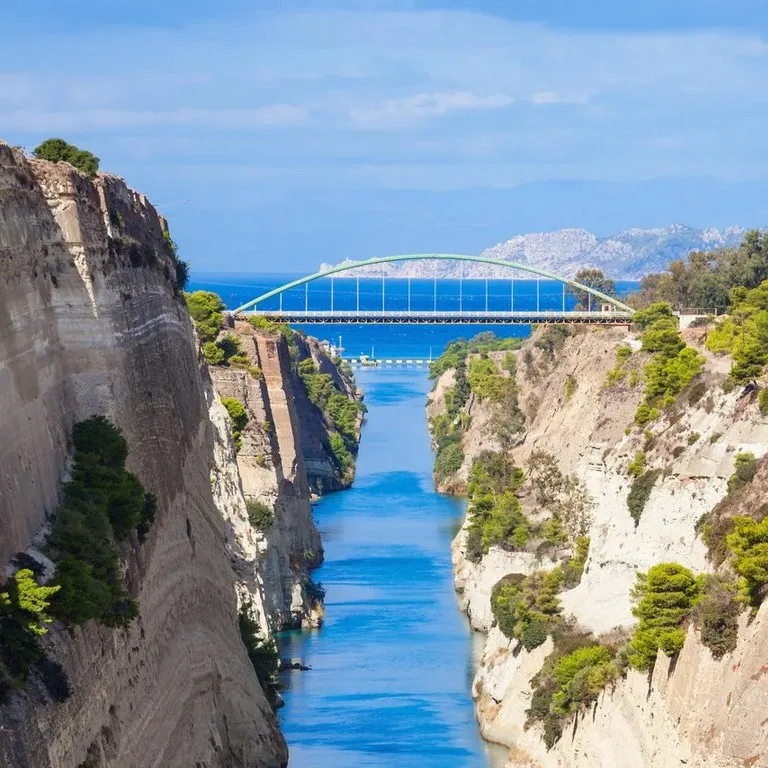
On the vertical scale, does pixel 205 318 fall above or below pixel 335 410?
above

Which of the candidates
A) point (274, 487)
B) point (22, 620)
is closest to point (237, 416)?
point (274, 487)

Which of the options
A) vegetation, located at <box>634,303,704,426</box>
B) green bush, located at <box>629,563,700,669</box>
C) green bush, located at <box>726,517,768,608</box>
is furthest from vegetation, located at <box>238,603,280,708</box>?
green bush, located at <box>726,517,768,608</box>

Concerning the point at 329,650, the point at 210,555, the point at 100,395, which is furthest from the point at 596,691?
the point at 329,650

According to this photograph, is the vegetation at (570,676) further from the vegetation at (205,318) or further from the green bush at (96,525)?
the vegetation at (205,318)

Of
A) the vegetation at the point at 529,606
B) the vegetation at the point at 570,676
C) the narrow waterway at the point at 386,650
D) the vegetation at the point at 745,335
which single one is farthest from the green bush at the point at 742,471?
the narrow waterway at the point at 386,650

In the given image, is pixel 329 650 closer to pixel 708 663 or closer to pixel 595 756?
pixel 595 756

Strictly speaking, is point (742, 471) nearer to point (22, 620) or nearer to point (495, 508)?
point (22, 620)

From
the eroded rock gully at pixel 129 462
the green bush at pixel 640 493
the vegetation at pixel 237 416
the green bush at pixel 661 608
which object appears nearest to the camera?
the eroded rock gully at pixel 129 462
